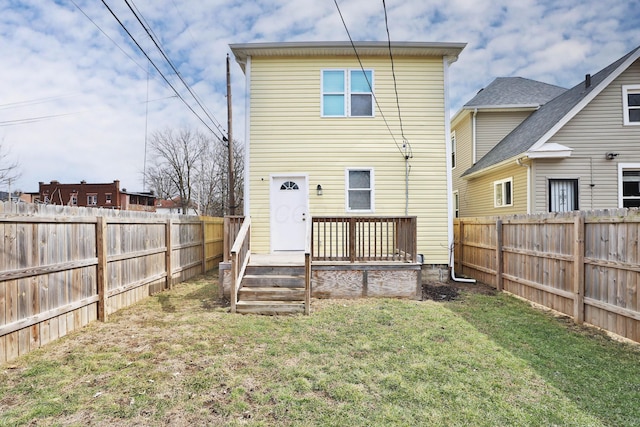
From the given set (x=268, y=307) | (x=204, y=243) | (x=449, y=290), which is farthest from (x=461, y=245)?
(x=204, y=243)

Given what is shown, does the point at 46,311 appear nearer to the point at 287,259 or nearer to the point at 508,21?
the point at 287,259

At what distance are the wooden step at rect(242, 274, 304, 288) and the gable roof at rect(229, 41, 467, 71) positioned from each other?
227 inches

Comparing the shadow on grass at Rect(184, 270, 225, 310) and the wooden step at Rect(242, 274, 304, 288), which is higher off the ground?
the wooden step at Rect(242, 274, 304, 288)

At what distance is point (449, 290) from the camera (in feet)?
23.8

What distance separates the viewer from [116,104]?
13953mm

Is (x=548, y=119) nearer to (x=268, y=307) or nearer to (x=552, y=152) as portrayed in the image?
(x=552, y=152)

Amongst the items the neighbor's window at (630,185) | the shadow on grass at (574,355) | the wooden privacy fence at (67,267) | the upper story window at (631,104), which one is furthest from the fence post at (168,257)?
the upper story window at (631,104)

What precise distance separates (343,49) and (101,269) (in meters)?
7.27

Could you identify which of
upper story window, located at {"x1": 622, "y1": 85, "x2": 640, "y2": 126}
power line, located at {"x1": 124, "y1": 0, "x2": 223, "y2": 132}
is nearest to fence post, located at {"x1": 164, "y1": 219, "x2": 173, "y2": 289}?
power line, located at {"x1": 124, "y1": 0, "x2": 223, "y2": 132}

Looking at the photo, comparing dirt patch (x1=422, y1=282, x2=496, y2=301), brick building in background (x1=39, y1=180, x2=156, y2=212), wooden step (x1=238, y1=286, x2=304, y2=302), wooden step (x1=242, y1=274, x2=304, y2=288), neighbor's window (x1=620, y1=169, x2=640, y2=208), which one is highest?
brick building in background (x1=39, y1=180, x2=156, y2=212)

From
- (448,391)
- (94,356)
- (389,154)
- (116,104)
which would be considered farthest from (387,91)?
(116,104)

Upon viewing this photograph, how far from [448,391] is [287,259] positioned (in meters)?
4.68

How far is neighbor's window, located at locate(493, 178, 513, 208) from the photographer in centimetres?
1065

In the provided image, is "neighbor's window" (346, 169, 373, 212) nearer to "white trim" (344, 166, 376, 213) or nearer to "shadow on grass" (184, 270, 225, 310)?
"white trim" (344, 166, 376, 213)
